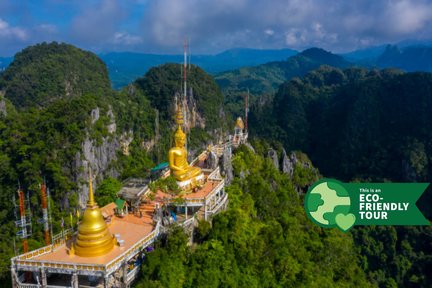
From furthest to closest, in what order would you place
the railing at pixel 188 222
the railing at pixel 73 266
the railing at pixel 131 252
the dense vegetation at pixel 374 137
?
the dense vegetation at pixel 374 137 → the railing at pixel 188 222 → the railing at pixel 131 252 → the railing at pixel 73 266

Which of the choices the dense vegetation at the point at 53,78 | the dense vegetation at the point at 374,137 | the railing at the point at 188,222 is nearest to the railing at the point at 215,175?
the railing at the point at 188,222

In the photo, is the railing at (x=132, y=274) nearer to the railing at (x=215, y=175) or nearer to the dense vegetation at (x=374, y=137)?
the railing at (x=215, y=175)

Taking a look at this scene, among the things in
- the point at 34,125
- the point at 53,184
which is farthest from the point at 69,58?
the point at 53,184

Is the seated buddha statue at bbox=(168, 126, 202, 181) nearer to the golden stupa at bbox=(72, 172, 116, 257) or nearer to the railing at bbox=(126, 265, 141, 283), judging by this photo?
the railing at bbox=(126, 265, 141, 283)

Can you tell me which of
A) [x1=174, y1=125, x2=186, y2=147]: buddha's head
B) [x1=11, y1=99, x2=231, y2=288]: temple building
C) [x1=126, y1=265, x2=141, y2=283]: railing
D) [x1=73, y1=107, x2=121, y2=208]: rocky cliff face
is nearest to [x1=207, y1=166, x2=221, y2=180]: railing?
[x1=11, y1=99, x2=231, y2=288]: temple building

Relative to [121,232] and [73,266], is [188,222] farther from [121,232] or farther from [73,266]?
[73,266]

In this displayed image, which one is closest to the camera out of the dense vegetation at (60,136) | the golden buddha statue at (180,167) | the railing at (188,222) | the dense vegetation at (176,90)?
the railing at (188,222)

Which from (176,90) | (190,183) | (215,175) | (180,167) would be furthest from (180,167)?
(176,90)
